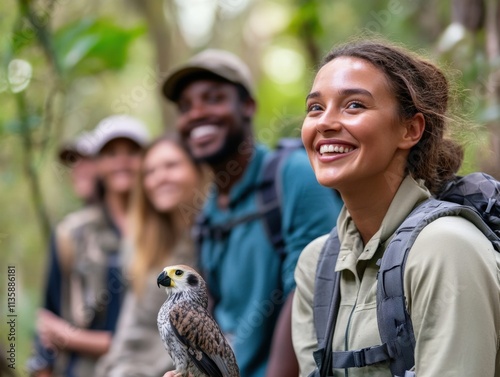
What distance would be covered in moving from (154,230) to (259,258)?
1.42 meters

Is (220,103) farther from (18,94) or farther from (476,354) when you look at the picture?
(476,354)

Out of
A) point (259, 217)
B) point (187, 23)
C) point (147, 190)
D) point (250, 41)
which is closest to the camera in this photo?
point (259, 217)

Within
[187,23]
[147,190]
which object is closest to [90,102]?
[187,23]

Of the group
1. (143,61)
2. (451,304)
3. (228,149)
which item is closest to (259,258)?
(228,149)

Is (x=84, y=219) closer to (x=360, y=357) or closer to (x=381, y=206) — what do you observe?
(x=381, y=206)

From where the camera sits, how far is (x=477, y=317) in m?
2.11

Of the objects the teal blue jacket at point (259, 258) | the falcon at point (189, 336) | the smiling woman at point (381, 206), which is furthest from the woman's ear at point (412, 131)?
the teal blue jacket at point (259, 258)

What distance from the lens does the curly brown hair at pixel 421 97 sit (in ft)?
8.46

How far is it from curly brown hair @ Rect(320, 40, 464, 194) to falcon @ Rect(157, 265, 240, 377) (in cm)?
84

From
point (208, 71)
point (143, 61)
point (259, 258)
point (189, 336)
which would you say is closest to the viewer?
point (189, 336)

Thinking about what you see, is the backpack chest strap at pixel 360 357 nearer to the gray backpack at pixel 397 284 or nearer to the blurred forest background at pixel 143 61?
the gray backpack at pixel 397 284

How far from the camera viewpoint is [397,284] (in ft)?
7.30

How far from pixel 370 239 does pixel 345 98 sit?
475 millimetres

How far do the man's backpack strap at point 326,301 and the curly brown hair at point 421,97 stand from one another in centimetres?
40
